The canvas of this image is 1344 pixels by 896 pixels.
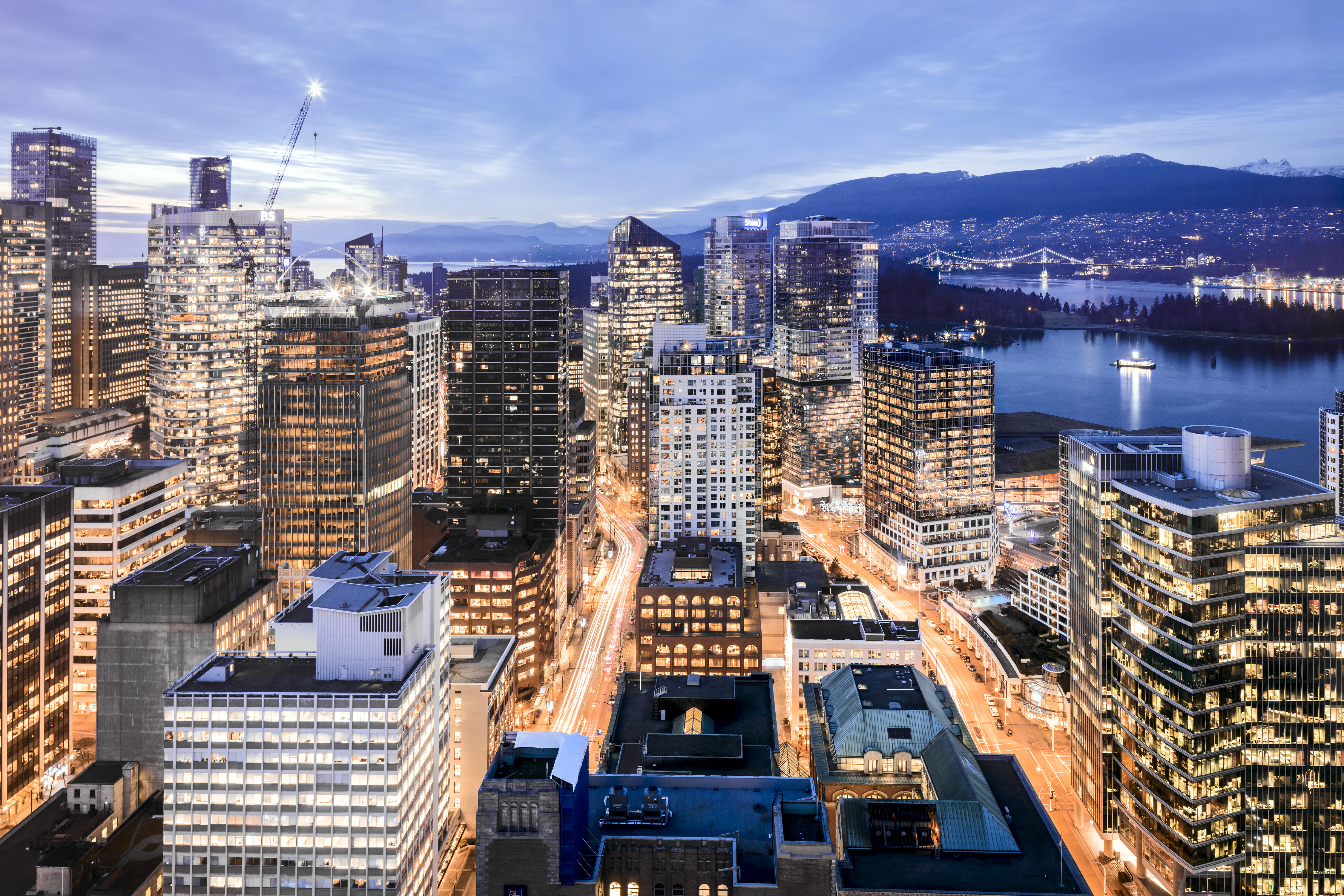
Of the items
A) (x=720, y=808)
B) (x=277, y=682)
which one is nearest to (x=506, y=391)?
(x=277, y=682)

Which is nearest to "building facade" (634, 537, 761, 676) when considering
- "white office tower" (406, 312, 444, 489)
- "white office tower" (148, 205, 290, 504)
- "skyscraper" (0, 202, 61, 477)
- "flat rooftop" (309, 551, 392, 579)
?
"flat rooftop" (309, 551, 392, 579)

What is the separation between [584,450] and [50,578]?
7835 centimetres

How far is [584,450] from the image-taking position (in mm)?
153000

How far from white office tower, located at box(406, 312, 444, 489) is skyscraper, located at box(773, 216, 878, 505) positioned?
212ft

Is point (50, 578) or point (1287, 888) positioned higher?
point (50, 578)

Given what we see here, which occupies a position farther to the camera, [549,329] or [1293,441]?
[1293,441]

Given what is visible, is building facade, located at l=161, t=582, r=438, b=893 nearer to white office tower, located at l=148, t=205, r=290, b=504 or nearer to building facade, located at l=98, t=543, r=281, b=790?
building facade, located at l=98, t=543, r=281, b=790

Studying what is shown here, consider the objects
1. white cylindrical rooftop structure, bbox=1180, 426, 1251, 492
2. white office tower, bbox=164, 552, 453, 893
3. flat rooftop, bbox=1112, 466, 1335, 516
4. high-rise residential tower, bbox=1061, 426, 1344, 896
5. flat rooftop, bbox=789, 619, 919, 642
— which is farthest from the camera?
flat rooftop, bbox=789, 619, 919, 642

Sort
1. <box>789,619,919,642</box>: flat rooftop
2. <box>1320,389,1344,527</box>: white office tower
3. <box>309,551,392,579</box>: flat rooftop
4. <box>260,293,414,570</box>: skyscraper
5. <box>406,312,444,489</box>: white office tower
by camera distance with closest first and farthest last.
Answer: <box>309,551,392,579</box>: flat rooftop
<box>789,619,919,642</box>: flat rooftop
<box>1320,389,1344,527</box>: white office tower
<box>260,293,414,570</box>: skyscraper
<box>406,312,444,489</box>: white office tower

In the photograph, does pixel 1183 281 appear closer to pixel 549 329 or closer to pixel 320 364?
pixel 549 329

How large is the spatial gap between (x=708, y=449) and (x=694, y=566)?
90.7ft

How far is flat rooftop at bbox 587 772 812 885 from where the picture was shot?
5494 cm

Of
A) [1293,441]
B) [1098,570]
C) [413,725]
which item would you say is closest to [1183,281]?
[1293,441]

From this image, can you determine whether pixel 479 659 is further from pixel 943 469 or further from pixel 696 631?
pixel 943 469
